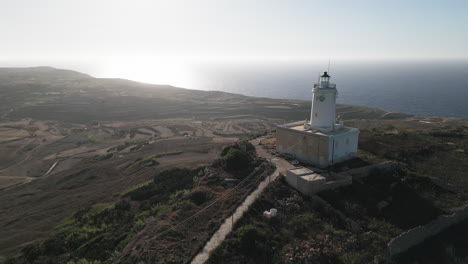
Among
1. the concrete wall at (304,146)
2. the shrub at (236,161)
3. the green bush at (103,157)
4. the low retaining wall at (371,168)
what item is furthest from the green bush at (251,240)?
the green bush at (103,157)

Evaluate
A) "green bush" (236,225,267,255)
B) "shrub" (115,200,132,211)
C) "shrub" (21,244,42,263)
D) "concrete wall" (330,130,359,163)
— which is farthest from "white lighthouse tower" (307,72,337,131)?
"shrub" (21,244,42,263)

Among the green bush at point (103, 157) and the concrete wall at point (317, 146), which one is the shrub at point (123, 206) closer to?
the concrete wall at point (317, 146)

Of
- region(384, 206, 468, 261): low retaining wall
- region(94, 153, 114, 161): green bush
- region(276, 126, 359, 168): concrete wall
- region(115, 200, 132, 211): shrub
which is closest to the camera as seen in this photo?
region(384, 206, 468, 261): low retaining wall

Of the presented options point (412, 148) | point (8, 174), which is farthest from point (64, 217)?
point (412, 148)

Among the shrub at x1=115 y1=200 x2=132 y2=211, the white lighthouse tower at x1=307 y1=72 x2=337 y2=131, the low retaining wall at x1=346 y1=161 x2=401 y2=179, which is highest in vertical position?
the white lighthouse tower at x1=307 y1=72 x2=337 y2=131

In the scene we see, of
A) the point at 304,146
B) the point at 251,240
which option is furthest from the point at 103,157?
the point at 251,240

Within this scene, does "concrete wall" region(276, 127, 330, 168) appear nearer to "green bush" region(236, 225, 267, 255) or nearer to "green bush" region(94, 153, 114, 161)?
"green bush" region(236, 225, 267, 255)

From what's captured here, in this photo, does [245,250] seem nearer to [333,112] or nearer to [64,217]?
[333,112]
